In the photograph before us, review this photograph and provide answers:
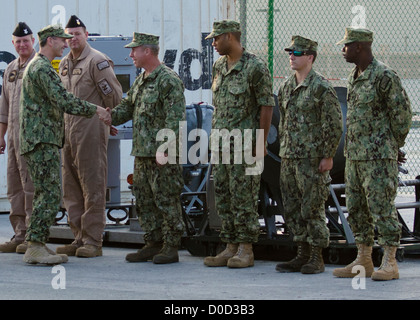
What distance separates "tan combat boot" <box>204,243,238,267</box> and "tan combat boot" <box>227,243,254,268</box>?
0.24 feet

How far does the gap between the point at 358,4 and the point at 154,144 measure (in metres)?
4.60

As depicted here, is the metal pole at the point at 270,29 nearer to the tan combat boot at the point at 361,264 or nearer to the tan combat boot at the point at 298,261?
the tan combat boot at the point at 298,261

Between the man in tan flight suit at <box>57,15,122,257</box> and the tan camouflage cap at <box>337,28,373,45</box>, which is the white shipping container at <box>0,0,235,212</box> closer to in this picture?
the man in tan flight suit at <box>57,15,122,257</box>

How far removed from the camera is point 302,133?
750 centimetres

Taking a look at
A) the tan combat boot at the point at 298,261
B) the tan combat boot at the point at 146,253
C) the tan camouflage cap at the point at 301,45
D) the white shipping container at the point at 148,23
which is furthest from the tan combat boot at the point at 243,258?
the white shipping container at the point at 148,23

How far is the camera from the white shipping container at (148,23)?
39.8 ft

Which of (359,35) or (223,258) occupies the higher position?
(359,35)

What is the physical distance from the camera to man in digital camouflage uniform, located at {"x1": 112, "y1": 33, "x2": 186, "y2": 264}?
8.04 meters

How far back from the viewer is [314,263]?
747cm

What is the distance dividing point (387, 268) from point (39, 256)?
276 cm

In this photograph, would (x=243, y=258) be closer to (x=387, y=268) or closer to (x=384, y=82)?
(x=387, y=268)

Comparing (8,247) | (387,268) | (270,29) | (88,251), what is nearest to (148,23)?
(270,29)
